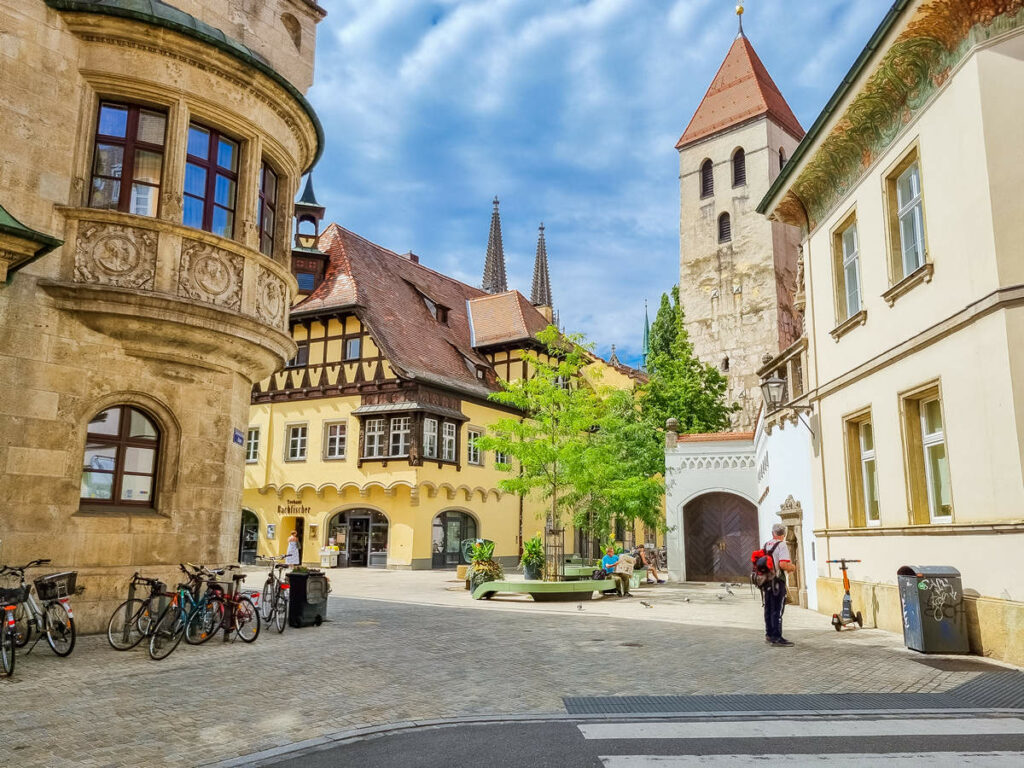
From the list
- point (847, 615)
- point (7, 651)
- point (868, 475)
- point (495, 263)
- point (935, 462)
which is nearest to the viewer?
point (7, 651)

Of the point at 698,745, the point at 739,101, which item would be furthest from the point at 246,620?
the point at 739,101

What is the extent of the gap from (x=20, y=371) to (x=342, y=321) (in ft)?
74.4

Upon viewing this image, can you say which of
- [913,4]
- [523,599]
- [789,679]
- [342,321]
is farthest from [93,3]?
[342,321]

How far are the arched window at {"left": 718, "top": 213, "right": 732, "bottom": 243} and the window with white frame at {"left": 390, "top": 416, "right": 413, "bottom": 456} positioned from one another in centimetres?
2246

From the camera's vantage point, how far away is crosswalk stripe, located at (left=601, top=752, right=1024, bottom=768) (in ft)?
15.9

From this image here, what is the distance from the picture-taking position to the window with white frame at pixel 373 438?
30.8m

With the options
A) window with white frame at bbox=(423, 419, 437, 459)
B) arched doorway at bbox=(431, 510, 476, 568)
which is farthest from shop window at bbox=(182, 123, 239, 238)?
arched doorway at bbox=(431, 510, 476, 568)

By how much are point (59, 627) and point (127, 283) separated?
4253mm

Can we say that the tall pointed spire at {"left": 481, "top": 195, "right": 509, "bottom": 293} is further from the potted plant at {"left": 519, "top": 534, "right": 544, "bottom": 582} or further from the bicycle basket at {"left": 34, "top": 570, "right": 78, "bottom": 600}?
the bicycle basket at {"left": 34, "top": 570, "right": 78, "bottom": 600}

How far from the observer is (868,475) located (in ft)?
39.9

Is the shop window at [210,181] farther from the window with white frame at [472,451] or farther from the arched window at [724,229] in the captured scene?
the arched window at [724,229]

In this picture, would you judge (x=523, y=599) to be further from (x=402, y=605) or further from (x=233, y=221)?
(x=233, y=221)

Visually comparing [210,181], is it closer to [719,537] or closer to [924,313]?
[924,313]

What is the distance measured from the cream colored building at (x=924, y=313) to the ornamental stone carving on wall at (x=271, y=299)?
329 inches
